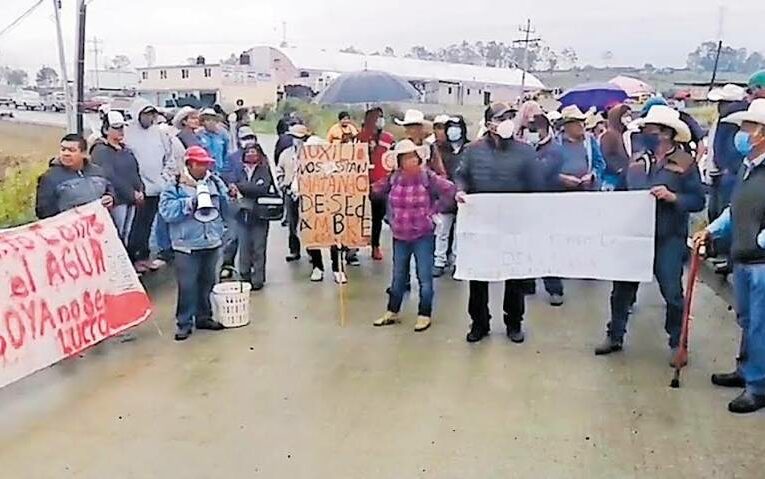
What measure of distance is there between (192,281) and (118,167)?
1488mm

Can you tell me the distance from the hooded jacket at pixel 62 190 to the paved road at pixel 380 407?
1.05 m

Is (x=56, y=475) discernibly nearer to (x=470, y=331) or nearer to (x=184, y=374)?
(x=184, y=374)

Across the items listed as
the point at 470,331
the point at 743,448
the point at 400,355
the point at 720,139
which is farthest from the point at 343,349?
the point at 720,139

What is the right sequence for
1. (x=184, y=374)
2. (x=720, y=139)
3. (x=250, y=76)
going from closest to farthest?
(x=184, y=374) → (x=720, y=139) → (x=250, y=76)

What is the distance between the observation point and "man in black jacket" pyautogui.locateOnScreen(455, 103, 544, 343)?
19.4 ft

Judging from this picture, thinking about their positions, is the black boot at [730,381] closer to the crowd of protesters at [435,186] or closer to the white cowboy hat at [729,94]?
the crowd of protesters at [435,186]

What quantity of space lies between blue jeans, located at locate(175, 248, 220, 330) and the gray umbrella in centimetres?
375

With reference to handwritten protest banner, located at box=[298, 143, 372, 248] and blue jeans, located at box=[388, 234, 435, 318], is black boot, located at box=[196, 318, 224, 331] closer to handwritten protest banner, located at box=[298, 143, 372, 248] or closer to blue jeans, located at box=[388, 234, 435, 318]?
handwritten protest banner, located at box=[298, 143, 372, 248]

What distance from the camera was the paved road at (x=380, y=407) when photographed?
412cm

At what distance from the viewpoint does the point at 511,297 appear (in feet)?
20.1

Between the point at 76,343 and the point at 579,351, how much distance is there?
3.44m

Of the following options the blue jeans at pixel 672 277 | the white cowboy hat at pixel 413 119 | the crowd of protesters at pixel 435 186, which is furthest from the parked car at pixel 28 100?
the blue jeans at pixel 672 277

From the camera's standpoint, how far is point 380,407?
4836mm

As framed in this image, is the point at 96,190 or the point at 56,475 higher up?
the point at 96,190
